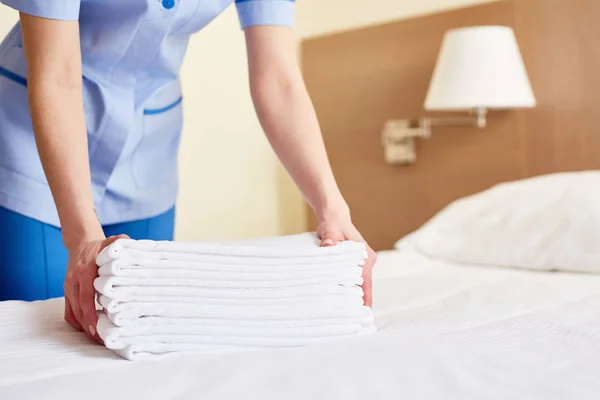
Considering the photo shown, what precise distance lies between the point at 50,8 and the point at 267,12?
39cm

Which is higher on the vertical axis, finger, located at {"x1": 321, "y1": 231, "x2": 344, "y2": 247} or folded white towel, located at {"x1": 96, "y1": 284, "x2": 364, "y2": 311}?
finger, located at {"x1": 321, "y1": 231, "x2": 344, "y2": 247}

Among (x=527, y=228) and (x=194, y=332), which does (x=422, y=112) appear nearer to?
(x=527, y=228)

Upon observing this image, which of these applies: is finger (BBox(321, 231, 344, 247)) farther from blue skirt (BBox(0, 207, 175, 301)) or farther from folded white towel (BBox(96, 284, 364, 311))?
blue skirt (BBox(0, 207, 175, 301))

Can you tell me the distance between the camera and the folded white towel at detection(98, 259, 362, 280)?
0.85 meters

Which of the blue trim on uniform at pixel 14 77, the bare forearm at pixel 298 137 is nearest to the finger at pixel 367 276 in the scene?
the bare forearm at pixel 298 137

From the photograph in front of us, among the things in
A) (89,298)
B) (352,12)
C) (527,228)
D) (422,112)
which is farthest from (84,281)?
(352,12)

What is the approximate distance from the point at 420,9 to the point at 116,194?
5.68 feet

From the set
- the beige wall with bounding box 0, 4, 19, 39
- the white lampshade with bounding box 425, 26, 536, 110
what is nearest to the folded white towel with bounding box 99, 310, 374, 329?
the white lampshade with bounding box 425, 26, 536, 110

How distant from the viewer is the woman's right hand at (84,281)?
0.88m

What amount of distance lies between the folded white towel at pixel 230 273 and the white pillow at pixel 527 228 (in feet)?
2.95

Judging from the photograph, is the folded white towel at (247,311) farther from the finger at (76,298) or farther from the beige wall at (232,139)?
the beige wall at (232,139)

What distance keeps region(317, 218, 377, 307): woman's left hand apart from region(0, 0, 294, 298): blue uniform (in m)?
0.39

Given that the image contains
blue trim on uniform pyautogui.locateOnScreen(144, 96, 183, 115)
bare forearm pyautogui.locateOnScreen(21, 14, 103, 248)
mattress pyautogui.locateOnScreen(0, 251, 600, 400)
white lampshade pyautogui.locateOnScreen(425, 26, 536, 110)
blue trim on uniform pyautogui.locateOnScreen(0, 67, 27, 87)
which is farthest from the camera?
white lampshade pyautogui.locateOnScreen(425, 26, 536, 110)

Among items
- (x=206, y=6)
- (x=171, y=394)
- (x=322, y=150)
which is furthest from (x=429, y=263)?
(x=171, y=394)
